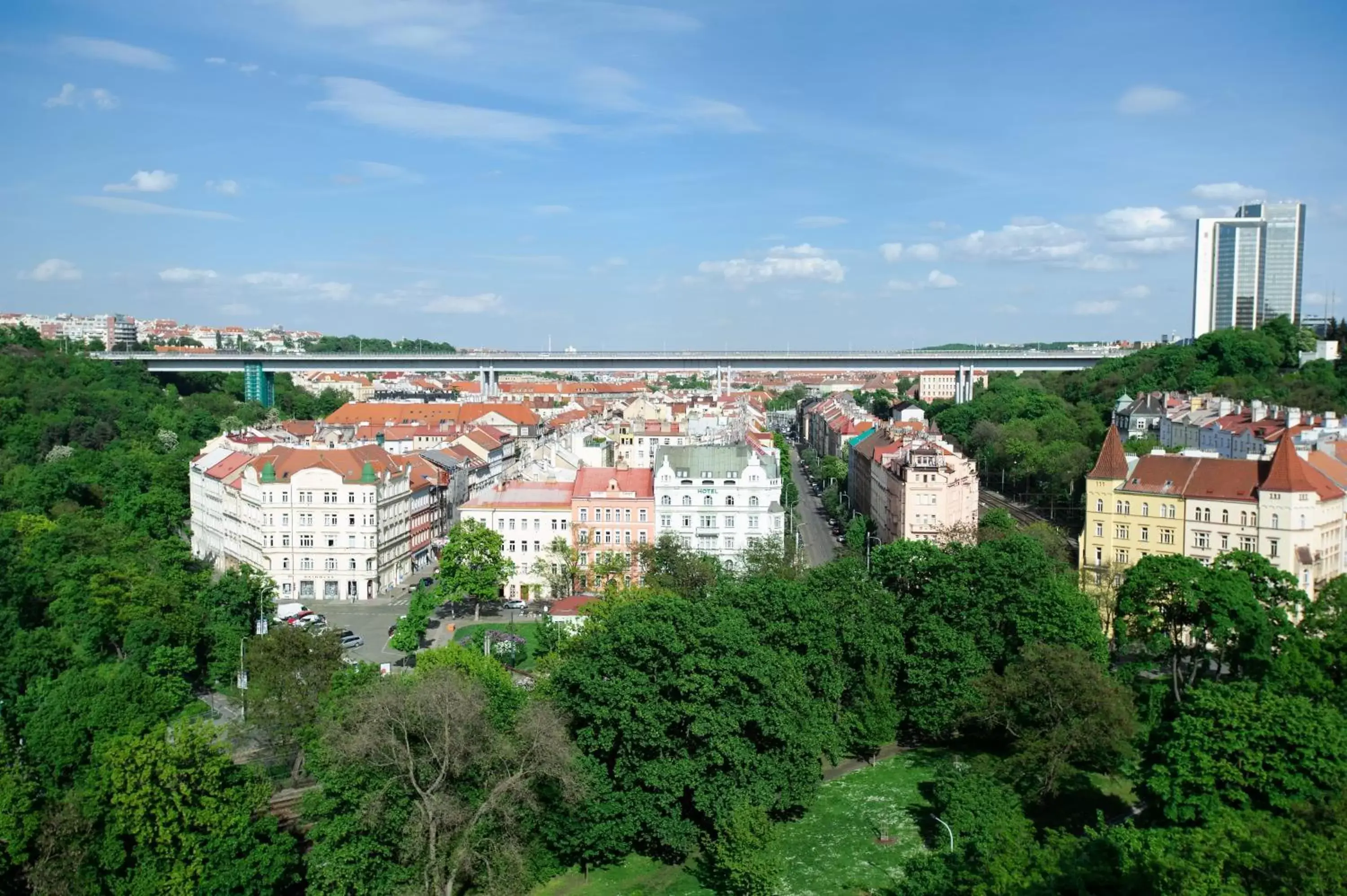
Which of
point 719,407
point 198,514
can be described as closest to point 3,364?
point 198,514

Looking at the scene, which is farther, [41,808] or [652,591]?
[652,591]

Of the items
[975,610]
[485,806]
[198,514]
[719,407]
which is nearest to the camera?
[485,806]

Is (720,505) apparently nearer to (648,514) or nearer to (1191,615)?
(648,514)

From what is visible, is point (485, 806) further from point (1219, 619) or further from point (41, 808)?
point (1219, 619)

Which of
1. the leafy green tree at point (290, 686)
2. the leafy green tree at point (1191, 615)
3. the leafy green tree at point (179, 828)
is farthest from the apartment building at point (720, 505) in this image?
the leafy green tree at point (179, 828)

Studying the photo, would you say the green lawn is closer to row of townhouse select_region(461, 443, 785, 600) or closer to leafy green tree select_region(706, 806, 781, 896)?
row of townhouse select_region(461, 443, 785, 600)

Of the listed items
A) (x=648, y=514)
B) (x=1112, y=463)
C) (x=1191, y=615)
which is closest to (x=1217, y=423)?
(x=1112, y=463)

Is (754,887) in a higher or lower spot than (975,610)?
lower
